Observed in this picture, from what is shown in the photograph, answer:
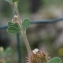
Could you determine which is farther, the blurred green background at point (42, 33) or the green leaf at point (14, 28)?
the blurred green background at point (42, 33)

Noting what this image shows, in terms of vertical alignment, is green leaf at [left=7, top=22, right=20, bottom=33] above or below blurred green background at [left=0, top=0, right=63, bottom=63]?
below

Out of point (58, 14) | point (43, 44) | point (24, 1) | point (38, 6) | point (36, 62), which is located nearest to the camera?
point (36, 62)

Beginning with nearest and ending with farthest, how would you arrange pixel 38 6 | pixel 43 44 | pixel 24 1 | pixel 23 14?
pixel 43 44 < pixel 23 14 < pixel 24 1 < pixel 38 6

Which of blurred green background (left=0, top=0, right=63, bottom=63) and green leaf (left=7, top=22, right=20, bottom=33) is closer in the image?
green leaf (left=7, top=22, right=20, bottom=33)

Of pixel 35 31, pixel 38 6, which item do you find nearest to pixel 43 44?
pixel 35 31

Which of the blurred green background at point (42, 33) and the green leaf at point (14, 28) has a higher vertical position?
the blurred green background at point (42, 33)

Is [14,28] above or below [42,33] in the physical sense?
below

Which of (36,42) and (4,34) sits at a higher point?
(4,34)

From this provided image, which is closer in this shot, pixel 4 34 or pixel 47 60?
pixel 47 60

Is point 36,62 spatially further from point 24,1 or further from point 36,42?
point 24,1

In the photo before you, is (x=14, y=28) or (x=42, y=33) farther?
(x=42, y=33)

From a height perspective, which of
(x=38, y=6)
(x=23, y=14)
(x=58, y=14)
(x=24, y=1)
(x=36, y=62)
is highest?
(x=38, y=6)
